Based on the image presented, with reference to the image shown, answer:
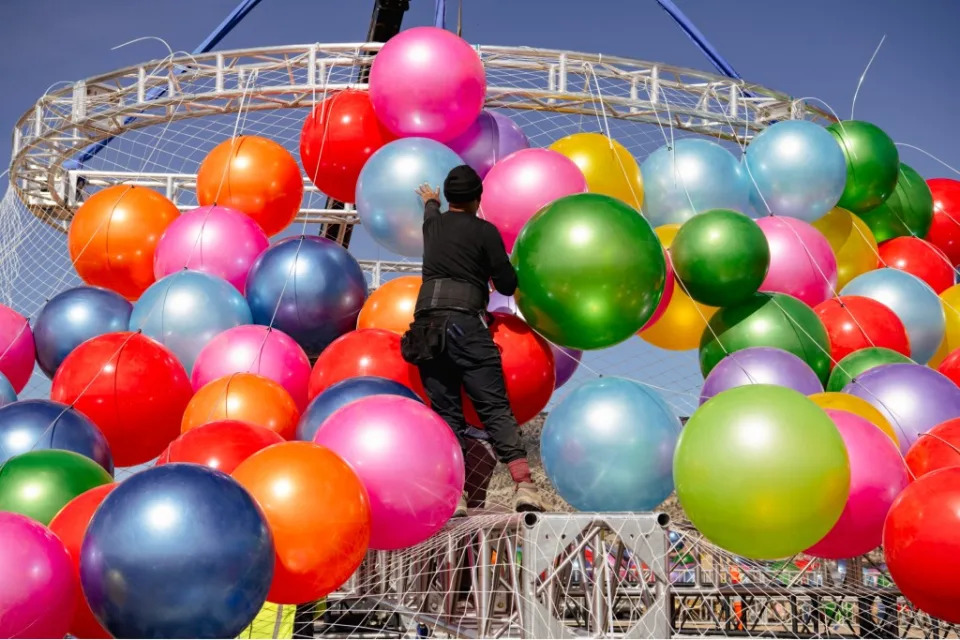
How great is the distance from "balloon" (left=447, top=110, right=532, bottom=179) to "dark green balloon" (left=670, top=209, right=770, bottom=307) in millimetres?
1270

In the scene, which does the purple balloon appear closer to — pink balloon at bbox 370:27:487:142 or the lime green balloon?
the lime green balloon

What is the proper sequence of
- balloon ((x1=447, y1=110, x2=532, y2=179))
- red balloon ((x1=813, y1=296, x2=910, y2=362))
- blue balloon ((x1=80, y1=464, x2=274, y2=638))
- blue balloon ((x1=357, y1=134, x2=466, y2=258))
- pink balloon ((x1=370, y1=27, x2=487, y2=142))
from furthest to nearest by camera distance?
balloon ((x1=447, y1=110, x2=532, y2=179)), red balloon ((x1=813, y1=296, x2=910, y2=362)), pink balloon ((x1=370, y1=27, x2=487, y2=142)), blue balloon ((x1=357, y1=134, x2=466, y2=258)), blue balloon ((x1=80, y1=464, x2=274, y2=638))

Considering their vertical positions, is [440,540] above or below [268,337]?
below

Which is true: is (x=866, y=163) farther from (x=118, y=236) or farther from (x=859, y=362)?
(x=118, y=236)

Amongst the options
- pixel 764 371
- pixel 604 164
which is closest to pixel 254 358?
pixel 604 164

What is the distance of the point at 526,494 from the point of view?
4.44m

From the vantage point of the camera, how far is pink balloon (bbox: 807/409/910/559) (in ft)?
13.6

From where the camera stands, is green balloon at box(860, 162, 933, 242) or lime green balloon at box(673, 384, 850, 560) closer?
lime green balloon at box(673, 384, 850, 560)

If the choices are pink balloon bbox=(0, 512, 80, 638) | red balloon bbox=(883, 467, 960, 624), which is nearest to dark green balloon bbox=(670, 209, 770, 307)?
red balloon bbox=(883, 467, 960, 624)

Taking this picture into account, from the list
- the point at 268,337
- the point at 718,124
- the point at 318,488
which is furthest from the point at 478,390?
the point at 718,124

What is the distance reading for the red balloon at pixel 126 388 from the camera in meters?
5.06

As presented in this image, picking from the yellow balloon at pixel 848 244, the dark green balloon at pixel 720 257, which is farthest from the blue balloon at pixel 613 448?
the yellow balloon at pixel 848 244

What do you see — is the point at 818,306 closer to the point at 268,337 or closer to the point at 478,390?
the point at 478,390

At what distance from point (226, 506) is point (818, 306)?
4.11 meters
